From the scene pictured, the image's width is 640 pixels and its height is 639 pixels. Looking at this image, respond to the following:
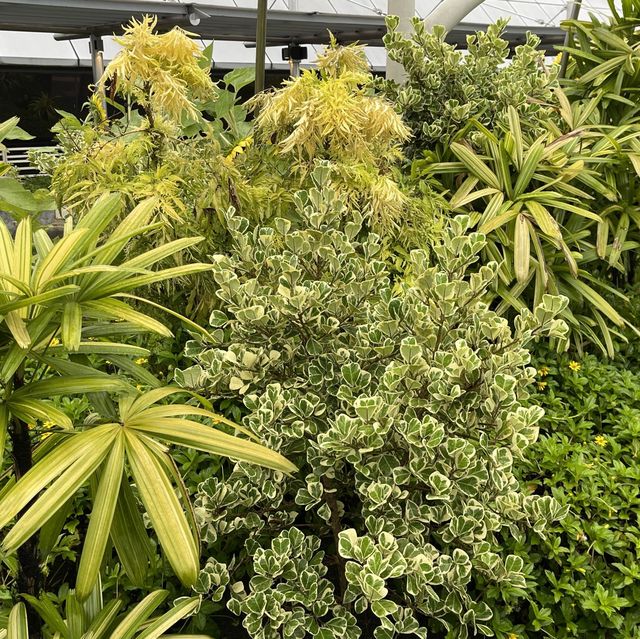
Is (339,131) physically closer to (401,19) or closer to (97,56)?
(401,19)

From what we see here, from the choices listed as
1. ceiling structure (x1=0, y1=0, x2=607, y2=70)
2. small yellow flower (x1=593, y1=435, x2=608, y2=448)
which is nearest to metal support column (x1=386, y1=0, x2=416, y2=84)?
small yellow flower (x1=593, y1=435, x2=608, y2=448)

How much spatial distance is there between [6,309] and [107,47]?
9829mm

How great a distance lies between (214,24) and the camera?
8.27 meters

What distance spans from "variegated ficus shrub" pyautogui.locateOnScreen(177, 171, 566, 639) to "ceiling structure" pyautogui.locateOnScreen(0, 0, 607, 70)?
15.4 ft

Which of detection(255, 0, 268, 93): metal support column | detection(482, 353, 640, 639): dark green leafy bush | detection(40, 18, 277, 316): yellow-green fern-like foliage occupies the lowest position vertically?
detection(482, 353, 640, 639): dark green leafy bush

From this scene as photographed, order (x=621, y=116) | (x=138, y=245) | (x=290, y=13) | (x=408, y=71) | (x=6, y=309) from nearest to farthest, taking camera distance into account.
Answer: (x=6, y=309) → (x=138, y=245) → (x=408, y=71) → (x=621, y=116) → (x=290, y=13)

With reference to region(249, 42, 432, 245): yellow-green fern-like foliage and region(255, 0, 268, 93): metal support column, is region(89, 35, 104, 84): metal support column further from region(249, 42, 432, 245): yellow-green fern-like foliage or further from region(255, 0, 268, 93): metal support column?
region(249, 42, 432, 245): yellow-green fern-like foliage

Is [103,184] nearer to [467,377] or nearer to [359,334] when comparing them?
[359,334]

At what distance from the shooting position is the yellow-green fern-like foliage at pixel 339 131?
1.93 metres

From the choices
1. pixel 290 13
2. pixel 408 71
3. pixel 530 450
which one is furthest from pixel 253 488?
pixel 290 13

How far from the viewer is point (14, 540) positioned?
Result: 895 mm

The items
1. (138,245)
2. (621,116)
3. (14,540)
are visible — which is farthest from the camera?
(621,116)

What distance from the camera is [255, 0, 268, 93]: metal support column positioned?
2.29 meters

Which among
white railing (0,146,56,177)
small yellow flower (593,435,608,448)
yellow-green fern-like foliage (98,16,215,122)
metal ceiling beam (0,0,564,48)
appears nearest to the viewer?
yellow-green fern-like foliage (98,16,215,122)
